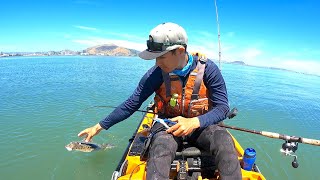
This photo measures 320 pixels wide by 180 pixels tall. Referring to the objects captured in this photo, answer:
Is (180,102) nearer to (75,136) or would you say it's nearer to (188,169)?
(188,169)

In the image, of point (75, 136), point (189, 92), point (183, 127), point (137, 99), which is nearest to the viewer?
point (183, 127)

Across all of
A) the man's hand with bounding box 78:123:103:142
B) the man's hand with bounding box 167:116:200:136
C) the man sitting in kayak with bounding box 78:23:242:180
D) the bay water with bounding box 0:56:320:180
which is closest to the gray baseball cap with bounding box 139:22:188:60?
the man sitting in kayak with bounding box 78:23:242:180

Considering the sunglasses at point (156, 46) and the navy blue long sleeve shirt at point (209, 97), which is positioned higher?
the sunglasses at point (156, 46)

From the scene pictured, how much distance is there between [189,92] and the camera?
4.06m

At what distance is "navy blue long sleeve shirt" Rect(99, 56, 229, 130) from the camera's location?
3.71 metres

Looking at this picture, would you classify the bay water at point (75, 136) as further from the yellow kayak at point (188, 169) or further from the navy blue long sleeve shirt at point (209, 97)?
the navy blue long sleeve shirt at point (209, 97)

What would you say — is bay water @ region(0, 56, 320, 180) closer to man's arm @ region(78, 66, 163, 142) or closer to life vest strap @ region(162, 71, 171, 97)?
man's arm @ region(78, 66, 163, 142)

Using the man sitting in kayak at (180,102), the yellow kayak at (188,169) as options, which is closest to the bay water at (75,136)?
the yellow kayak at (188,169)

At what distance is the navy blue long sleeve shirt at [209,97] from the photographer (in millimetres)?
3715

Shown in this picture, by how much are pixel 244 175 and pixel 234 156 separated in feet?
3.30

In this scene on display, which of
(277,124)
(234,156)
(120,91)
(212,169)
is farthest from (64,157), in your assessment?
(120,91)

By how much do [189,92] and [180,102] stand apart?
0.23 m

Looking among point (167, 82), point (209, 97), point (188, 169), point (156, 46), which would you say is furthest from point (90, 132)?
point (209, 97)

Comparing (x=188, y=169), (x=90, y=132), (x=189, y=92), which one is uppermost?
(x=189, y=92)
